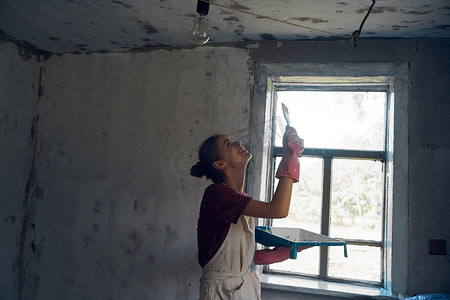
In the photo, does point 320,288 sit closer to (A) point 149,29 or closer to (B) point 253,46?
(B) point 253,46

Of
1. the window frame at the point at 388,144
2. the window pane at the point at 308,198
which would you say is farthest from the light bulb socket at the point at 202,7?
the window pane at the point at 308,198

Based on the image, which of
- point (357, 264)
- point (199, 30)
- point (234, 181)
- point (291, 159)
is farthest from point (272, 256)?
point (199, 30)

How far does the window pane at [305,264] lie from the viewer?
2297 millimetres

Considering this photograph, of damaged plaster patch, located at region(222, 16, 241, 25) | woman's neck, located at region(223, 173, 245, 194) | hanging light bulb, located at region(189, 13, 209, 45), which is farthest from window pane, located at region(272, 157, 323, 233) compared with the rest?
hanging light bulb, located at region(189, 13, 209, 45)

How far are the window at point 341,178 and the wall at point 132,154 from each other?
25cm

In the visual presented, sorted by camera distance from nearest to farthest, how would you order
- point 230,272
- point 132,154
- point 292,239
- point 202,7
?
point 202,7, point 230,272, point 292,239, point 132,154

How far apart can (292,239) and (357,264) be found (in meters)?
0.68

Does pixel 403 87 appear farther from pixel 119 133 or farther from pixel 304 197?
pixel 119 133

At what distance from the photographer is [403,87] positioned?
2123 millimetres

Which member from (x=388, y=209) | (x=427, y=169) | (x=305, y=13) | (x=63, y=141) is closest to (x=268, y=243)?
(x=388, y=209)

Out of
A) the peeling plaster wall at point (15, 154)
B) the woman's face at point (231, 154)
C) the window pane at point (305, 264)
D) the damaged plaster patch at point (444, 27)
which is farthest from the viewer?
the peeling plaster wall at point (15, 154)

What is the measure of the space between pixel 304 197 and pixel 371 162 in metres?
0.51

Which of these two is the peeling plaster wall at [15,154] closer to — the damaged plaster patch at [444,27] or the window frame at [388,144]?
the window frame at [388,144]

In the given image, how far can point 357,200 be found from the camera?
2289mm
